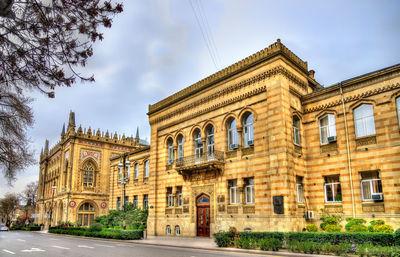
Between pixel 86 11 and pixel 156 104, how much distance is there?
2843 centimetres

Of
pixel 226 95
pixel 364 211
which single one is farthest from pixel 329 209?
pixel 226 95

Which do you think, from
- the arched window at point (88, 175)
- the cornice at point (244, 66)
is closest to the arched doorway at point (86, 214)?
the arched window at point (88, 175)

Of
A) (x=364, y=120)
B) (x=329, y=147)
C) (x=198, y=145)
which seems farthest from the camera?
(x=198, y=145)

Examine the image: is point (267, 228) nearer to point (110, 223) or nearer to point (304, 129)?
point (304, 129)

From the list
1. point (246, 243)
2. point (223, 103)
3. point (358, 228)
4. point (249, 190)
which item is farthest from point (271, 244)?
point (223, 103)

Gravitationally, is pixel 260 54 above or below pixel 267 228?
above

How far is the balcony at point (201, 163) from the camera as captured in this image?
82.3ft

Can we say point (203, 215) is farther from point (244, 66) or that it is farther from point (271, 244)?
point (244, 66)

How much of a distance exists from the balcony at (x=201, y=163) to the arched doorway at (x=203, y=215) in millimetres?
2404

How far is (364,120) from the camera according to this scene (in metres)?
20.7

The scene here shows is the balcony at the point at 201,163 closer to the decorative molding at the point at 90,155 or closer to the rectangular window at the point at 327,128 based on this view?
the rectangular window at the point at 327,128

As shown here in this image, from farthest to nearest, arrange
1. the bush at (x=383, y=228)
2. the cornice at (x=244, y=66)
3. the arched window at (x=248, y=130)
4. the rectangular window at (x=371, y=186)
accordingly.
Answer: the arched window at (x=248, y=130) < the cornice at (x=244, y=66) < the rectangular window at (x=371, y=186) < the bush at (x=383, y=228)

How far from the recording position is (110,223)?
36.5m

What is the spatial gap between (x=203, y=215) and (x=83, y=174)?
35.3m
